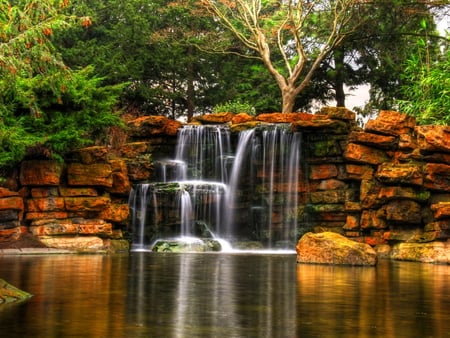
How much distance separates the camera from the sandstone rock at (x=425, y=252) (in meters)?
20.1

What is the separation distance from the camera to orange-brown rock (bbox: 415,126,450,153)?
71.9 ft

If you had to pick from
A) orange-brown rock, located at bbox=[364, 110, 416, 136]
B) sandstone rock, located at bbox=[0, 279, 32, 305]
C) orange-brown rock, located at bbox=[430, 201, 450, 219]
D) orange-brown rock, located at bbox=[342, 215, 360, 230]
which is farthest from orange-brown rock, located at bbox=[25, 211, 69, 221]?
sandstone rock, located at bbox=[0, 279, 32, 305]

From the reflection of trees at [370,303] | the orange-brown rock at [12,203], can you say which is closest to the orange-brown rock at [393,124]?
the reflection of trees at [370,303]

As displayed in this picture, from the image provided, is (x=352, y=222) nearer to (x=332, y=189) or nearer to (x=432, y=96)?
(x=332, y=189)

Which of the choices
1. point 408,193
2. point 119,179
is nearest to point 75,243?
point 119,179

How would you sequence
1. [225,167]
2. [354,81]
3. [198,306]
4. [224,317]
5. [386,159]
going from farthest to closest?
[354,81]
[225,167]
[386,159]
[198,306]
[224,317]

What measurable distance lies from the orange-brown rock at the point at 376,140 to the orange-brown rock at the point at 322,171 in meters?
1.78

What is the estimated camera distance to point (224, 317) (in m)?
8.07

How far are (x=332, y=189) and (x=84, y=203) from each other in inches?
372

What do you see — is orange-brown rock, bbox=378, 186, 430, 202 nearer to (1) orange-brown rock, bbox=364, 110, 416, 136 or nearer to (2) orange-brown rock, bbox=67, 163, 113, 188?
(1) orange-brown rock, bbox=364, 110, 416, 136

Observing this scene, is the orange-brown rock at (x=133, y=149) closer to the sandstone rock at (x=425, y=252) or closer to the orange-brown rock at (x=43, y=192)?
the orange-brown rock at (x=43, y=192)

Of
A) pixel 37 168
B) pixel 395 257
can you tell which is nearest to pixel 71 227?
pixel 37 168

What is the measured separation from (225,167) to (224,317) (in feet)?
64.5

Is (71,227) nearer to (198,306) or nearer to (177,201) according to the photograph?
(177,201)
